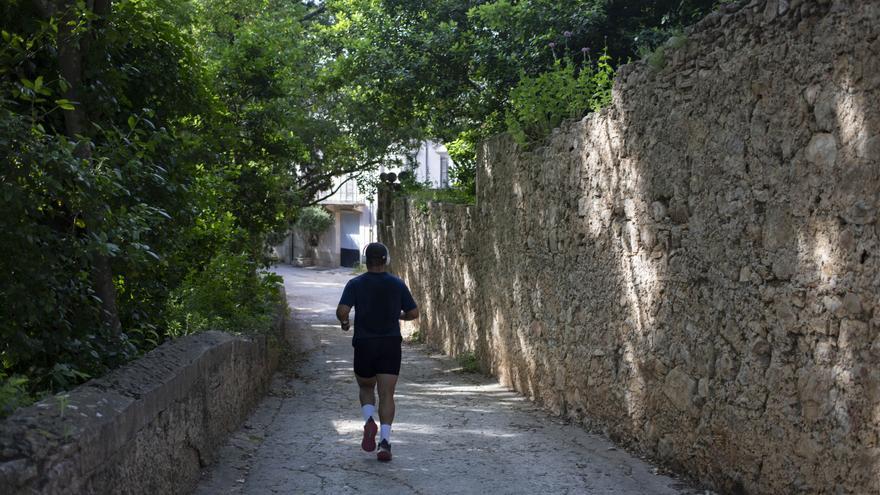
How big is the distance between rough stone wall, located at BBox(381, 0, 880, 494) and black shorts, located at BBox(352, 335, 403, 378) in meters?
1.70

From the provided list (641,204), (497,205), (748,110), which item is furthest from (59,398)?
(497,205)

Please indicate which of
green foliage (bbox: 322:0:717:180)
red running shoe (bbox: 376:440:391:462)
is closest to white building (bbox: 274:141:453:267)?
green foliage (bbox: 322:0:717:180)

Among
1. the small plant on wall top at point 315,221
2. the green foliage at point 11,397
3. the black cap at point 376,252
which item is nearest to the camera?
the green foliage at point 11,397

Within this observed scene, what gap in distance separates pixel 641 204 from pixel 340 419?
11.3 ft

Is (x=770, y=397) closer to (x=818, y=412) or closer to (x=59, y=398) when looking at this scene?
(x=818, y=412)

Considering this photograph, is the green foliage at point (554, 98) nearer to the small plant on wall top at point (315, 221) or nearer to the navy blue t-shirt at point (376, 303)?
the navy blue t-shirt at point (376, 303)

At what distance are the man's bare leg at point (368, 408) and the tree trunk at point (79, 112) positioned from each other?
1.90 metres

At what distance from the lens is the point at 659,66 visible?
618 cm

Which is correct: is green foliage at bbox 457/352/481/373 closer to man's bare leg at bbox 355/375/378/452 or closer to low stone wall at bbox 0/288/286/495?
low stone wall at bbox 0/288/286/495

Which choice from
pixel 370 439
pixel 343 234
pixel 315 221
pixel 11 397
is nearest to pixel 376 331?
pixel 370 439

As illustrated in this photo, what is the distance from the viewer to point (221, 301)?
9266 mm

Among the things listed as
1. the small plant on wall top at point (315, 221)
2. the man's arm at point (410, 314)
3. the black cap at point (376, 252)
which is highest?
the small plant on wall top at point (315, 221)

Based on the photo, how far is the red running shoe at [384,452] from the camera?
6.46 m

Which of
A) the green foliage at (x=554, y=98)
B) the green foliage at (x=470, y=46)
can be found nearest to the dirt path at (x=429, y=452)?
the green foliage at (x=554, y=98)
